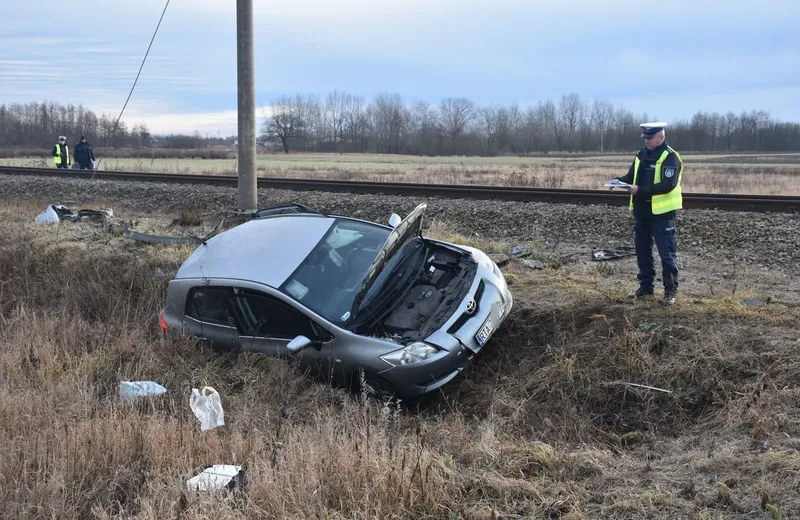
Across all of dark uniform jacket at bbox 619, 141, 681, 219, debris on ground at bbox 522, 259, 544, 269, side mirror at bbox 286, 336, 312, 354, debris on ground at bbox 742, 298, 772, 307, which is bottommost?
side mirror at bbox 286, 336, 312, 354

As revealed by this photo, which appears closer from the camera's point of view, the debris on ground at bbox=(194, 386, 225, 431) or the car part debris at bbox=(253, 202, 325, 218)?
the debris on ground at bbox=(194, 386, 225, 431)

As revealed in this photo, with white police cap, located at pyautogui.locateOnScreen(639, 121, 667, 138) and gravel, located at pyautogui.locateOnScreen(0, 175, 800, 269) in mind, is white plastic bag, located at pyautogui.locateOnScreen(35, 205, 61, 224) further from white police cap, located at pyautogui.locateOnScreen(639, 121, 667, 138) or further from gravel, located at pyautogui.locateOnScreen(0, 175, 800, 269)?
white police cap, located at pyautogui.locateOnScreen(639, 121, 667, 138)

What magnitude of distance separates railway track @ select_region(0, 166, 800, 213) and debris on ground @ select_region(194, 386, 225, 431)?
29.3 ft

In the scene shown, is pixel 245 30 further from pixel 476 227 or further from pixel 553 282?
pixel 553 282

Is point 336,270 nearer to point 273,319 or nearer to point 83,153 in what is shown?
point 273,319

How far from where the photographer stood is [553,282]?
777 centimetres

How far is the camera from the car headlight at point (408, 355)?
5.30 metres

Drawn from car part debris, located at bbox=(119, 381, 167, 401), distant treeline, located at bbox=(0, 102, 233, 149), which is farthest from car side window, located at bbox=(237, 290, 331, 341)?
distant treeline, located at bbox=(0, 102, 233, 149)

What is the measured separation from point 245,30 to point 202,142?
81832 mm

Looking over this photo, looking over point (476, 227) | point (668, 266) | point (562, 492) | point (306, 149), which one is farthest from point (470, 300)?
point (306, 149)

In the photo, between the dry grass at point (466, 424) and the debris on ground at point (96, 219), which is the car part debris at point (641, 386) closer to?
the dry grass at point (466, 424)

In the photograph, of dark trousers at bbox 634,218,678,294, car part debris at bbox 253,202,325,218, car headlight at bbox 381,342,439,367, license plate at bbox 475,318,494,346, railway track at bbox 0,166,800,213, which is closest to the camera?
car headlight at bbox 381,342,439,367

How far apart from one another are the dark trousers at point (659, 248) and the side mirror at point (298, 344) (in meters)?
3.61

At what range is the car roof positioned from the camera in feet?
19.9
